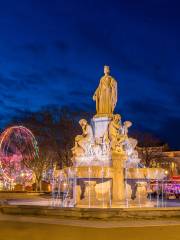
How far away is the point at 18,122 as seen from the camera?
65250mm

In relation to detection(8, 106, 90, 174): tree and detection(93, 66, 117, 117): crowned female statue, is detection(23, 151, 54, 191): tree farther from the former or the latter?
detection(93, 66, 117, 117): crowned female statue

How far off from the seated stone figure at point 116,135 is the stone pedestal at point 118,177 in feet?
1.90

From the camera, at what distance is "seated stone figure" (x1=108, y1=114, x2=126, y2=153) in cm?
2395

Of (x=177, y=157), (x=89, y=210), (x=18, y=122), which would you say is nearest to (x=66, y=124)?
(x=18, y=122)

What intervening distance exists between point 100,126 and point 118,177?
11.6 ft

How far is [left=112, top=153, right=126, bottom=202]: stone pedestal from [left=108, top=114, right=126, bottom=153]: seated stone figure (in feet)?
1.90

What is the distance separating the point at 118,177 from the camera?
76.3 ft

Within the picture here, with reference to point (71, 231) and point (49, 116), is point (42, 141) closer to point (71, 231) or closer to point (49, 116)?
point (49, 116)

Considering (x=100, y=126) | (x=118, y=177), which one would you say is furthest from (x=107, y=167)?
(x=100, y=126)

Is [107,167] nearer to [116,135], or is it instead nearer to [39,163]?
[116,135]

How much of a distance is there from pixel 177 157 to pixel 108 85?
84.7m

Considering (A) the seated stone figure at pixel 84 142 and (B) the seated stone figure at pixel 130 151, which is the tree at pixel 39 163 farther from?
(B) the seated stone figure at pixel 130 151

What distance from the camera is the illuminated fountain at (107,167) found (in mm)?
23203

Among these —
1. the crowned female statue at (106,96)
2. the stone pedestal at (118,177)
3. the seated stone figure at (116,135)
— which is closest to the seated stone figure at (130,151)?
the seated stone figure at (116,135)
